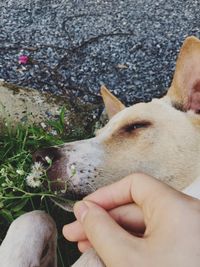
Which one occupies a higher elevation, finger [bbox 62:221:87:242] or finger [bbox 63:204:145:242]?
finger [bbox 63:204:145:242]

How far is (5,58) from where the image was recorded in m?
5.90

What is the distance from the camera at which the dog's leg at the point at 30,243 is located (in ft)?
10.6

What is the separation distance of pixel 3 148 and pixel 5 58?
141 cm

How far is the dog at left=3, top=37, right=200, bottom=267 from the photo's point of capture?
3504 millimetres

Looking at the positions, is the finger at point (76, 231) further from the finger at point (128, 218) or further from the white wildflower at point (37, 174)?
the white wildflower at point (37, 174)

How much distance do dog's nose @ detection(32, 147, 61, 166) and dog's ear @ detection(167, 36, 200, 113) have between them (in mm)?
780

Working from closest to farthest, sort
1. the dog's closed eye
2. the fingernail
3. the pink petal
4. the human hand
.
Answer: the human hand
the fingernail
the dog's closed eye
the pink petal

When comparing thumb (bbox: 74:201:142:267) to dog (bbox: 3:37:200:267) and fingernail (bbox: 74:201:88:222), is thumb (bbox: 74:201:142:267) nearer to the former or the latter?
fingernail (bbox: 74:201:88:222)

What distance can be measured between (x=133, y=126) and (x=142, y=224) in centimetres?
101

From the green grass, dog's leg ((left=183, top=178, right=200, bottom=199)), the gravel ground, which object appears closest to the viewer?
dog's leg ((left=183, top=178, right=200, bottom=199))

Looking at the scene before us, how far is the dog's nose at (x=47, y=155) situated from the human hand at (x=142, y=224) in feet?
2.34

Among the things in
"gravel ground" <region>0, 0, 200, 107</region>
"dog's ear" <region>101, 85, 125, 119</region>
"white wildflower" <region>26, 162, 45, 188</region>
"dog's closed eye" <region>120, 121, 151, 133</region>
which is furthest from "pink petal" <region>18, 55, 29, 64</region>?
"white wildflower" <region>26, 162, 45, 188</region>

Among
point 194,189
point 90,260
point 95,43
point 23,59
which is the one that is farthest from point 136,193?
A: point 95,43

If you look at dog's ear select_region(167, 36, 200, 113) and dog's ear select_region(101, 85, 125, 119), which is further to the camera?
dog's ear select_region(101, 85, 125, 119)
